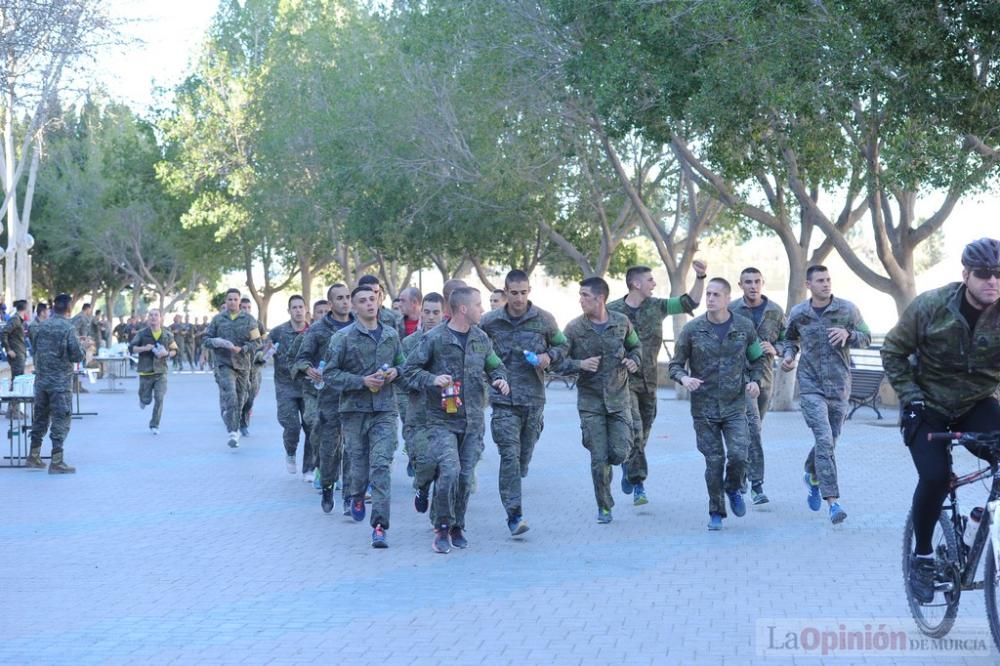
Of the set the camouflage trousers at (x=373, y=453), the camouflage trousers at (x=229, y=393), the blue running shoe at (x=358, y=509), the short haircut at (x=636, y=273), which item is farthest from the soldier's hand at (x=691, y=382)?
the camouflage trousers at (x=229, y=393)

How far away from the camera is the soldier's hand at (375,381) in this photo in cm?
1009

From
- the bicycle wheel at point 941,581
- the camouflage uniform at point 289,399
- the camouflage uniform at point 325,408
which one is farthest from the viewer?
the camouflage uniform at point 289,399

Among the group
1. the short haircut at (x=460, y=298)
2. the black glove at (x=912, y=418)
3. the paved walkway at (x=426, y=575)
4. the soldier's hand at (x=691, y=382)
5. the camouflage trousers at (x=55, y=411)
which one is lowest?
the paved walkway at (x=426, y=575)

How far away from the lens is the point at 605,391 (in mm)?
10805

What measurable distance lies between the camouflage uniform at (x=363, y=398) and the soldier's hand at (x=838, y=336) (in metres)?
3.02

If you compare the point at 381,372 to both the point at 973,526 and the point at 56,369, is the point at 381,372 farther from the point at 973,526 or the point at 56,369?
the point at 56,369

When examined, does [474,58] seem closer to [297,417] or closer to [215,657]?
[297,417]

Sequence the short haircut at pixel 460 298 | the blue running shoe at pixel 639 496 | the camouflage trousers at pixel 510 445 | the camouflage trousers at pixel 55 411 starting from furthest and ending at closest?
the camouflage trousers at pixel 55 411, the blue running shoe at pixel 639 496, the camouflage trousers at pixel 510 445, the short haircut at pixel 460 298

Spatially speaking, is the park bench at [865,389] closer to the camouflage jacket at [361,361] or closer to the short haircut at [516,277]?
the short haircut at [516,277]

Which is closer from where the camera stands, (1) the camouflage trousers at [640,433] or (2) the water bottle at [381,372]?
(2) the water bottle at [381,372]

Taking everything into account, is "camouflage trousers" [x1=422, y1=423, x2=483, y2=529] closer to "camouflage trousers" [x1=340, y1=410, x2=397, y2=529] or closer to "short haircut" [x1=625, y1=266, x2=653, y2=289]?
"camouflage trousers" [x1=340, y1=410, x2=397, y2=529]

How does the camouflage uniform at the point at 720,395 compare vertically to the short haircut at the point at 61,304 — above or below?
below

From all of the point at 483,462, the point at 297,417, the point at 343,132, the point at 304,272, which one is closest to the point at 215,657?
the point at 297,417

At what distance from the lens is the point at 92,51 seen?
17.8 metres
